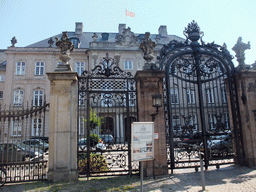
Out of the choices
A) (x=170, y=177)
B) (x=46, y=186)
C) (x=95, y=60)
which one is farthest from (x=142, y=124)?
(x=95, y=60)

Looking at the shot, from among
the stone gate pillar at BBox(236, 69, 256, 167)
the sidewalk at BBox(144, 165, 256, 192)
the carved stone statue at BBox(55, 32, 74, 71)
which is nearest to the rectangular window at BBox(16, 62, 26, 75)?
the carved stone statue at BBox(55, 32, 74, 71)

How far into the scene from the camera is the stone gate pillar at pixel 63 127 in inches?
256

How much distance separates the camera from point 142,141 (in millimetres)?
4719

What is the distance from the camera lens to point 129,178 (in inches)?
268

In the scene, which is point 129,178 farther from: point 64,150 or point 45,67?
point 45,67

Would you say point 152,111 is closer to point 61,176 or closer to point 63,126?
point 63,126

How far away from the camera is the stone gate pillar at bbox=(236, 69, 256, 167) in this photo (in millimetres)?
7797

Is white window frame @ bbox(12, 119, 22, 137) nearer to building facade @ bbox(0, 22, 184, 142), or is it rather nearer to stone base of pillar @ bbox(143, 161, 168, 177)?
stone base of pillar @ bbox(143, 161, 168, 177)

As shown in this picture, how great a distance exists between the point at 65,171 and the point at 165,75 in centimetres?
489

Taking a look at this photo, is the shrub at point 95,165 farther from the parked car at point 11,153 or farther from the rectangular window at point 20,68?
the rectangular window at point 20,68

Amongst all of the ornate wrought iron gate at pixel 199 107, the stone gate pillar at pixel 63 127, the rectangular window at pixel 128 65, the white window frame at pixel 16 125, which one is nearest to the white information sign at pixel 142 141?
the ornate wrought iron gate at pixel 199 107

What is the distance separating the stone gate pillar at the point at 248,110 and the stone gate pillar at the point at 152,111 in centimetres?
336

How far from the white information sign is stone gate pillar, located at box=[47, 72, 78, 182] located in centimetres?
290

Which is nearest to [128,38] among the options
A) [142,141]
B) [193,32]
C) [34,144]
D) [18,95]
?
[18,95]
